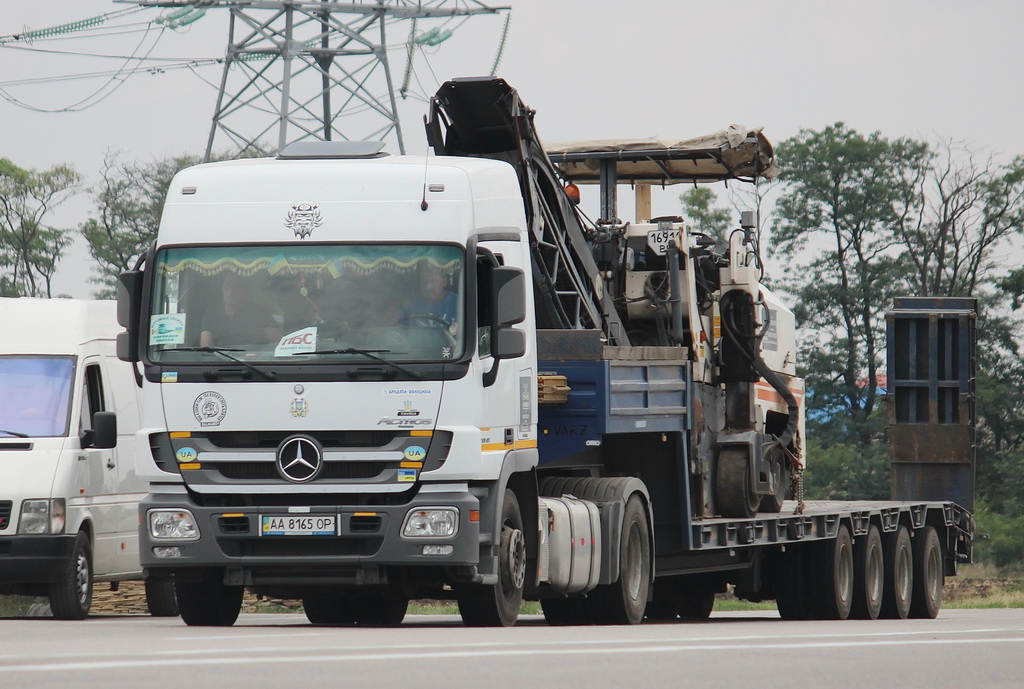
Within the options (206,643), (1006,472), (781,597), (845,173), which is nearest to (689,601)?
(781,597)

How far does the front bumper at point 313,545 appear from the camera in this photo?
468 inches

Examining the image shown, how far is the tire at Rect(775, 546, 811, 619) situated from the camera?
62.1 ft

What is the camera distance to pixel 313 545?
474 inches

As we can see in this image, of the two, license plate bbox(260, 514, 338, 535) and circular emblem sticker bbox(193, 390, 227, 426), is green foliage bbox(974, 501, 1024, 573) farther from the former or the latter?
circular emblem sticker bbox(193, 390, 227, 426)

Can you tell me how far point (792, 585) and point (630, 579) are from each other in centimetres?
480

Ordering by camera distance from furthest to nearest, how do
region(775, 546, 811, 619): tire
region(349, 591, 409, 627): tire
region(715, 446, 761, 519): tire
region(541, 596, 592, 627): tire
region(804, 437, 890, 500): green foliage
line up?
region(804, 437, 890, 500): green foliage, region(775, 546, 811, 619): tire, region(715, 446, 761, 519): tire, region(349, 591, 409, 627): tire, region(541, 596, 592, 627): tire

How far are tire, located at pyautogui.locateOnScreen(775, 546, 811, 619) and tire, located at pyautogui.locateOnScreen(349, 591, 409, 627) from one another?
17.1 feet

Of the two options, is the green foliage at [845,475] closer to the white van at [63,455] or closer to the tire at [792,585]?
the tire at [792,585]

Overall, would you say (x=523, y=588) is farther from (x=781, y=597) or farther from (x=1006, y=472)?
(x=1006, y=472)

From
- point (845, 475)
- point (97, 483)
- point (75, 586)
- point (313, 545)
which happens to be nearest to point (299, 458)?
point (313, 545)

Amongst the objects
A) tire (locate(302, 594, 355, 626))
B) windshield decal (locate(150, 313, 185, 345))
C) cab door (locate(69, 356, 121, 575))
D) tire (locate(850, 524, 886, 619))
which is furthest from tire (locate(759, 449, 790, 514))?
windshield decal (locate(150, 313, 185, 345))

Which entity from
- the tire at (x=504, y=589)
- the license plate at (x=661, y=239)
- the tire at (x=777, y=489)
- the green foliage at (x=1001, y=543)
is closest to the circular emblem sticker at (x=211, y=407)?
the tire at (x=504, y=589)

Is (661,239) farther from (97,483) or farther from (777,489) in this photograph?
(97,483)

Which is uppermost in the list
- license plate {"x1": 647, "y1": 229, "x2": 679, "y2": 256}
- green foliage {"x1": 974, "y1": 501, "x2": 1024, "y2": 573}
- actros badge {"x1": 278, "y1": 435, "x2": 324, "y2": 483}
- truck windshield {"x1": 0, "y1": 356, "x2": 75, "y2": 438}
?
license plate {"x1": 647, "y1": 229, "x2": 679, "y2": 256}
